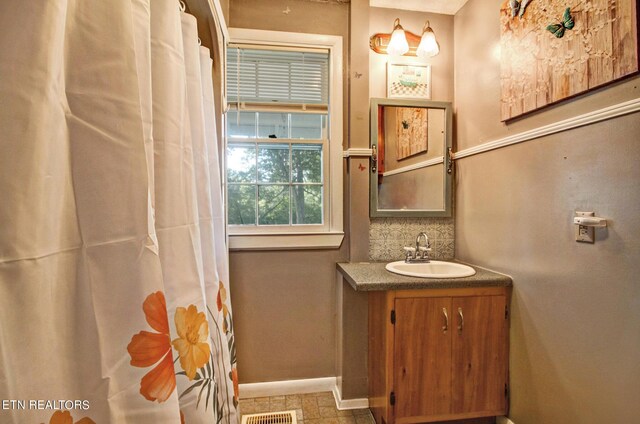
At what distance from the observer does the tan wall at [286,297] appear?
1.77 meters

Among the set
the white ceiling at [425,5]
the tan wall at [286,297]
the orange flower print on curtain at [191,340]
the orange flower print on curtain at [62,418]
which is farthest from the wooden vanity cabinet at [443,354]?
the white ceiling at [425,5]

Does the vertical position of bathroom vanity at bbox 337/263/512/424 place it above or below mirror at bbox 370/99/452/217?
below

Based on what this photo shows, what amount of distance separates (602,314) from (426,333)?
0.66 metres

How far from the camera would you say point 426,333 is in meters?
1.39

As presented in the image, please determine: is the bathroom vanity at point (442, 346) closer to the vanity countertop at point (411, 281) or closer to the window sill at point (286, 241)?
the vanity countertop at point (411, 281)

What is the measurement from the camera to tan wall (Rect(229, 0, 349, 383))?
1769 mm

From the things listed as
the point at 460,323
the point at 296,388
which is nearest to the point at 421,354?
the point at 460,323

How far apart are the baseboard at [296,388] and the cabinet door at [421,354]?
1.48ft

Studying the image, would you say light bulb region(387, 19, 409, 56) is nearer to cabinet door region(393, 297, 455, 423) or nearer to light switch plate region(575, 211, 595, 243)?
light switch plate region(575, 211, 595, 243)

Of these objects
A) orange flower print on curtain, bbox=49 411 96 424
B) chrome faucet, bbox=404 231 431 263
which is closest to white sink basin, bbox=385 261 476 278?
chrome faucet, bbox=404 231 431 263

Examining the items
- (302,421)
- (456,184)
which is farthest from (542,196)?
(302,421)

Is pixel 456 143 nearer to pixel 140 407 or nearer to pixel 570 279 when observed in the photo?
pixel 570 279

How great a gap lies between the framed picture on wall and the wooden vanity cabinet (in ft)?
4.18

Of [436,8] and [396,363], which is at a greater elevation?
[436,8]
